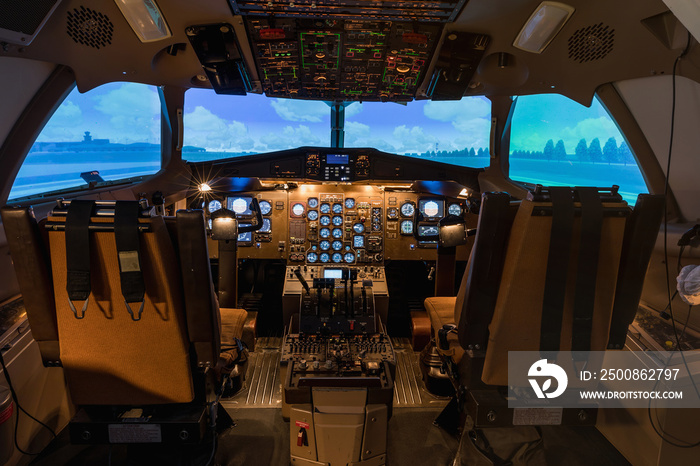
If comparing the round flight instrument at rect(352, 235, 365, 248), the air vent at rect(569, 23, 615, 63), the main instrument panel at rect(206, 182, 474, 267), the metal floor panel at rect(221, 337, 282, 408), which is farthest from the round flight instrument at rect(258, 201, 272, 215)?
the air vent at rect(569, 23, 615, 63)

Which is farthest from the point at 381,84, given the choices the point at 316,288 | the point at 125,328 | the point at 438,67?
the point at 125,328

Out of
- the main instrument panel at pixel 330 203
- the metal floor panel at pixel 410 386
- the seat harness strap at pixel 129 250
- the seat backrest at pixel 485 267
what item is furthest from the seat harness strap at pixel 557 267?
the main instrument panel at pixel 330 203

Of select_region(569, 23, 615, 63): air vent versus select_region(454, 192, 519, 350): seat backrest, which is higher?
select_region(569, 23, 615, 63): air vent

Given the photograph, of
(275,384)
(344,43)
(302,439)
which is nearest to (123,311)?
(302,439)

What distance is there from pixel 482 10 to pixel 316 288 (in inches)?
79.6

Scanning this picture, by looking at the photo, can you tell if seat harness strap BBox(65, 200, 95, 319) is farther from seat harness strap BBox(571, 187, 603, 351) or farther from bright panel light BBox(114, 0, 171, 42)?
seat harness strap BBox(571, 187, 603, 351)

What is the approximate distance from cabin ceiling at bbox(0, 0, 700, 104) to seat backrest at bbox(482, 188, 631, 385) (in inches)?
36.7

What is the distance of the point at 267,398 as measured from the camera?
258 cm

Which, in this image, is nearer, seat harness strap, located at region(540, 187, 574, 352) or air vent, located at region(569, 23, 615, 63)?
seat harness strap, located at region(540, 187, 574, 352)

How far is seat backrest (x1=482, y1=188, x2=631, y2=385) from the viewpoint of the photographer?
4.56 ft

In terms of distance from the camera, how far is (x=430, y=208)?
3463mm

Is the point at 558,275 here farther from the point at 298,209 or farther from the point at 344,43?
the point at 298,209

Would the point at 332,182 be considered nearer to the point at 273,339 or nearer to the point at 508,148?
the point at 273,339

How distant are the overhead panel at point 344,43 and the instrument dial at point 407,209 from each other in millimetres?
945
